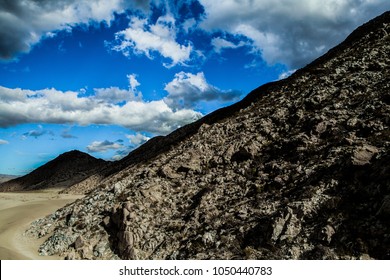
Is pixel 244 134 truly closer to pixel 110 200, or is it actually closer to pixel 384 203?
pixel 110 200

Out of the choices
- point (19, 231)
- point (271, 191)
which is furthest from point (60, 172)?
point (271, 191)

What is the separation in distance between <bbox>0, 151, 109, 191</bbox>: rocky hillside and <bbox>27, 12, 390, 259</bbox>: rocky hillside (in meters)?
64.0

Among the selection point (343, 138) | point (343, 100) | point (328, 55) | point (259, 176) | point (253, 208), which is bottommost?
point (253, 208)

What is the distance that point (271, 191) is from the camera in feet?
74.3

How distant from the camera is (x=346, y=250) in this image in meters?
16.3

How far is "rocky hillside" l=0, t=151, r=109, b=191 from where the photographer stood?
304ft

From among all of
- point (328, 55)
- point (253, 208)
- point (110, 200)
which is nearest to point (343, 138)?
point (253, 208)

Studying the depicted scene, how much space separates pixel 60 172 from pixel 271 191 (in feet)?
292

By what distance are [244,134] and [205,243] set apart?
12555 millimetres

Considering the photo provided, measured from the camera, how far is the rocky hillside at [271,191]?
707 inches

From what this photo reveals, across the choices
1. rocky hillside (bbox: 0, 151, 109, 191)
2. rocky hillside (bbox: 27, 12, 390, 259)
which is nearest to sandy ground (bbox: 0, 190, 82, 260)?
rocky hillside (bbox: 27, 12, 390, 259)

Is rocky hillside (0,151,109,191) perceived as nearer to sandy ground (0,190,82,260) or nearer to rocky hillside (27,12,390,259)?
sandy ground (0,190,82,260)

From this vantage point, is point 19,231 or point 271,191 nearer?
point 271,191

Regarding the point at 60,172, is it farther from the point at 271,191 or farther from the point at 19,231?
the point at 271,191
